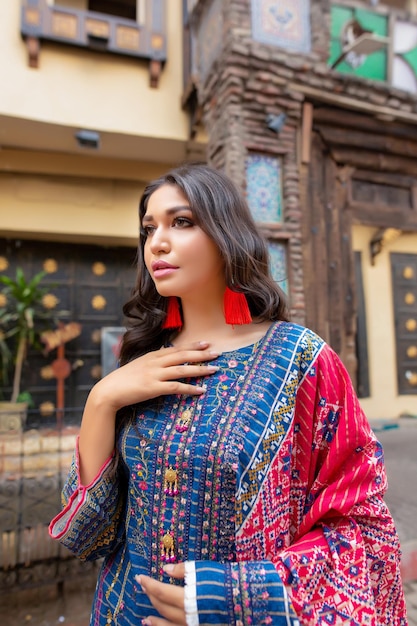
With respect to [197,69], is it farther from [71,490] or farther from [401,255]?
[71,490]

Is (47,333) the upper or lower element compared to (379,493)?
upper

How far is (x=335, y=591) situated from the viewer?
77 centimetres

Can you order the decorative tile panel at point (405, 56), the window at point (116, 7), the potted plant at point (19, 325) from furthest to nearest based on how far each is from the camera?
the window at point (116, 7), the potted plant at point (19, 325), the decorative tile panel at point (405, 56)

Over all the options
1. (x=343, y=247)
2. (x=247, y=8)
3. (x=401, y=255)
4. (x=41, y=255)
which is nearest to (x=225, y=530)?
(x=343, y=247)

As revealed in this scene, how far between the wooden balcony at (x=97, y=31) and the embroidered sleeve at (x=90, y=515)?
507cm

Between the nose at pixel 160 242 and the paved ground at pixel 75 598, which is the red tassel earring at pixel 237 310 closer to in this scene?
the nose at pixel 160 242

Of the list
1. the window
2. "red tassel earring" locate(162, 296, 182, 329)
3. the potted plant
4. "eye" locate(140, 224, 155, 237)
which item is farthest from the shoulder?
the window

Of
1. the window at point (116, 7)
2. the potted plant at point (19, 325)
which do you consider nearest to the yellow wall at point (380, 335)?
the window at point (116, 7)

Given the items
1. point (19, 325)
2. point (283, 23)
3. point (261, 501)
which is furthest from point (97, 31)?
point (261, 501)

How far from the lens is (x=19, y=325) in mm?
5543

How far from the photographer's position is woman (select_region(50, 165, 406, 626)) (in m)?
0.77

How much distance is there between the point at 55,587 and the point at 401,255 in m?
6.67

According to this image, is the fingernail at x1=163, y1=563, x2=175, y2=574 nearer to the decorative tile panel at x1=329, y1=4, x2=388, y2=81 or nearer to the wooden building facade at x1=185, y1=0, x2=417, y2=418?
the wooden building facade at x1=185, y1=0, x2=417, y2=418

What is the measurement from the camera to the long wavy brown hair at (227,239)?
0.97 metres
